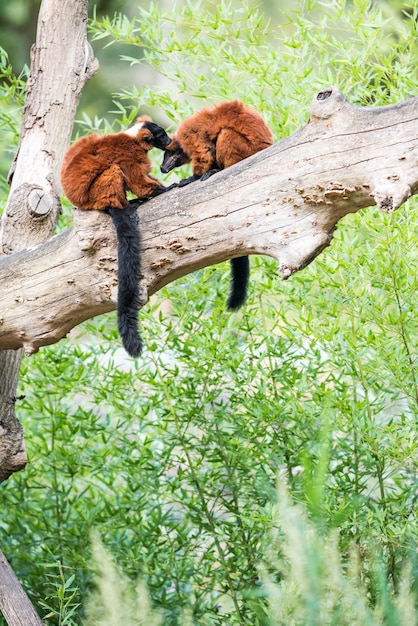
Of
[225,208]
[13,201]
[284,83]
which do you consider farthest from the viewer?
[284,83]

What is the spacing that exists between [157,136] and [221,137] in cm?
23

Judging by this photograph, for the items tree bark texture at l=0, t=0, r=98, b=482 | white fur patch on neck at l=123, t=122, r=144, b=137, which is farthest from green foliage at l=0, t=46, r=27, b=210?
white fur patch on neck at l=123, t=122, r=144, b=137

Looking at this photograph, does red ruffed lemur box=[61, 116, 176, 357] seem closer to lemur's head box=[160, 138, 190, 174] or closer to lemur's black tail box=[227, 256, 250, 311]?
lemur's head box=[160, 138, 190, 174]

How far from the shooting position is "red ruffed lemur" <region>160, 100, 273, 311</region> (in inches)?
73.7

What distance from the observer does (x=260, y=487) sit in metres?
2.51

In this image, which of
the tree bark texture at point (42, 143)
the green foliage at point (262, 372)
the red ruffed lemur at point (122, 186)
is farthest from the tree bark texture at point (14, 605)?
the red ruffed lemur at point (122, 186)

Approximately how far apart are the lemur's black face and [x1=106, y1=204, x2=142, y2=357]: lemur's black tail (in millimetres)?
335

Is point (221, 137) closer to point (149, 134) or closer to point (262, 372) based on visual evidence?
point (149, 134)

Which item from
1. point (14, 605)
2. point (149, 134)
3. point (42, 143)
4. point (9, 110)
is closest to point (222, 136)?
point (149, 134)

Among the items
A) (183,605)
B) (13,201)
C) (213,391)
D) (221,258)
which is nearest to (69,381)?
(213,391)

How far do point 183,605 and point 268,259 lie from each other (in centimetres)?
121

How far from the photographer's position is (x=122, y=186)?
6.13 ft

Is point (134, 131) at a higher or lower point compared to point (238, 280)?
higher

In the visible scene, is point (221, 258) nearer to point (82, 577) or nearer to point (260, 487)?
point (260, 487)
